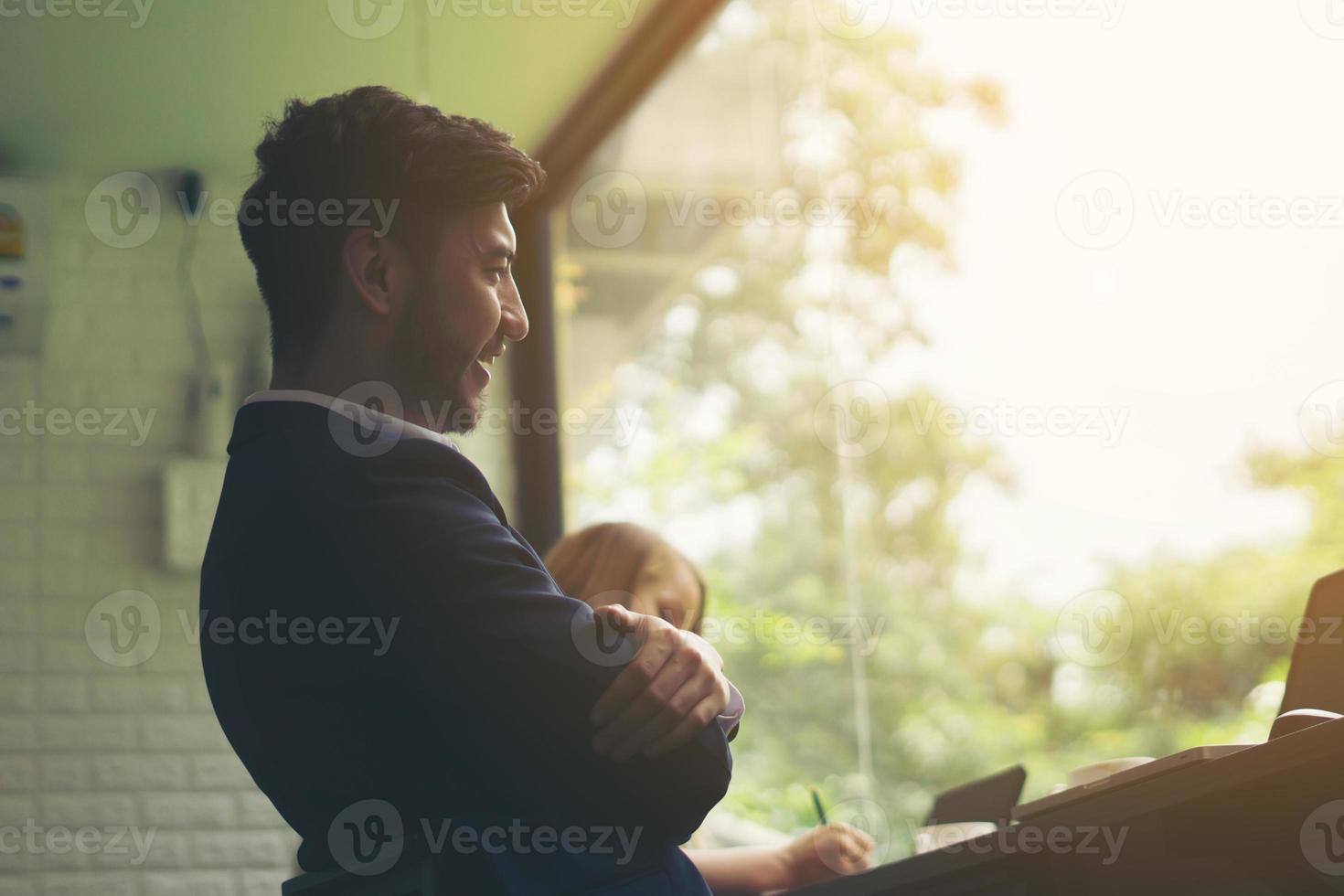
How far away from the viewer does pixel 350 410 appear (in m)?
1.07

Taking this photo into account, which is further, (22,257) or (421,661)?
(22,257)

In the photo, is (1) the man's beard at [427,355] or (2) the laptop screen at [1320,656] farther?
(2) the laptop screen at [1320,656]

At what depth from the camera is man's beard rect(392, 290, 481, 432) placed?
44.6 inches

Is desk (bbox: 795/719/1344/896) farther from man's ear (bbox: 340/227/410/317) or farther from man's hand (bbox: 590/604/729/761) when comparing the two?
man's ear (bbox: 340/227/410/317)

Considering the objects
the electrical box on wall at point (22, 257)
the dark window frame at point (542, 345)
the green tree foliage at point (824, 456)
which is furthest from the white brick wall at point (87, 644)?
the green tree foliage at point (824, 456)

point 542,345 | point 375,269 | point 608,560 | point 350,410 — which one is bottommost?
point 608,560

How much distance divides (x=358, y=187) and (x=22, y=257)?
3035 millimetres

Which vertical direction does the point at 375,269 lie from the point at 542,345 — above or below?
below

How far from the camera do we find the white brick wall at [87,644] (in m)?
3.76

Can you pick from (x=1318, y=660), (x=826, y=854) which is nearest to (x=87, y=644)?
(x=826, y=854)

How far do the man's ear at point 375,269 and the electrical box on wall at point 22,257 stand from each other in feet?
9.95

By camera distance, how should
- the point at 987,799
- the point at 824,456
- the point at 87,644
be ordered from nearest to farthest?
the point at 987,799 < the point at 87,644 < the point at 824,456

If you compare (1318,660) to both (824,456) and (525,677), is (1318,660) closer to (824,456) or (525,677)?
(525,677)

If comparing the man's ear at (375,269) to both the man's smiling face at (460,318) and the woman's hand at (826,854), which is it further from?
the woman's hand at (826,854)
